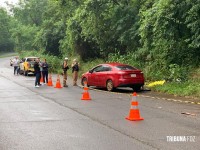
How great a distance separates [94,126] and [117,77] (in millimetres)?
9400

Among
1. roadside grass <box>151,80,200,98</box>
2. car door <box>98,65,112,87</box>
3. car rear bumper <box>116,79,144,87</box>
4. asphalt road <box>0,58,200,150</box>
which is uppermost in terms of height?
car door <box>98,65,112,87</box>

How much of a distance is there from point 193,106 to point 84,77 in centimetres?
948

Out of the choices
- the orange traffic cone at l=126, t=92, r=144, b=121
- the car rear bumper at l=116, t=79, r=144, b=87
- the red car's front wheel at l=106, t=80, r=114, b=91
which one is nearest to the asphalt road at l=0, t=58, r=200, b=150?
the orange traffic cone at l=126, t=92, r=144, b=121

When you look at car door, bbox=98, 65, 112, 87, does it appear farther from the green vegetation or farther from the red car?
the green vegetation

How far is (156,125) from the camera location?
9.20m

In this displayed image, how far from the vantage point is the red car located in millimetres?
18234

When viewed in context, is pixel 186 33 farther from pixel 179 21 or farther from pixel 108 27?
pixel 108 27

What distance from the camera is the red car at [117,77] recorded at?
1823 cm

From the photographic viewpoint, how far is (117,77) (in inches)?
723

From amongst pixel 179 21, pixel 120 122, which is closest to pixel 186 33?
pixel 179 21

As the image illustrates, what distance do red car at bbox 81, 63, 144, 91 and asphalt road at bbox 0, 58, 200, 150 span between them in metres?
4.59

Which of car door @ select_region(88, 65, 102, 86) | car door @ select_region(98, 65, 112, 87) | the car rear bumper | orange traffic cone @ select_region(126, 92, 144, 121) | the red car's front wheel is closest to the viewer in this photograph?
orange traffic cone @ select_region(126, 92, 144, 121)

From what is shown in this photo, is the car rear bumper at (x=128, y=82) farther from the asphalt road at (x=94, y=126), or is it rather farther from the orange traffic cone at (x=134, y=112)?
the orange traffic cone at (x=134, y=112)

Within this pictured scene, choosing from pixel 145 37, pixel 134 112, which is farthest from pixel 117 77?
pixel 134 112
